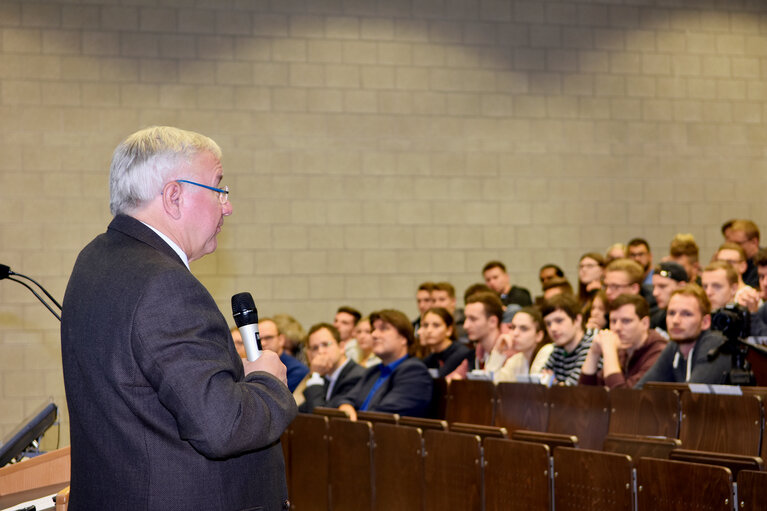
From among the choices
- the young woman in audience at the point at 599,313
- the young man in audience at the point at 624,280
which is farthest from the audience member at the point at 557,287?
the young woman in audience at the point at 599,313

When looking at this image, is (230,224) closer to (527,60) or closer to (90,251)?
(527,60)

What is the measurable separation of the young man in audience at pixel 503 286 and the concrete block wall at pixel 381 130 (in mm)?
649

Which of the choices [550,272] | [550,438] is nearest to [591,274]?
[550,272]

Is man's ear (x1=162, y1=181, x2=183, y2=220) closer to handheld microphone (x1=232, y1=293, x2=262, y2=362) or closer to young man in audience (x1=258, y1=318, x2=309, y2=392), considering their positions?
handheld microphone (x1=232, y1=293, x2=262, y2=362)

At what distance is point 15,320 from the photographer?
7.48m

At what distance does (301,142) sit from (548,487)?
535 centimetres

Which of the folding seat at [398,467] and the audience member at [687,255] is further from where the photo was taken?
the audience member at [687,255]

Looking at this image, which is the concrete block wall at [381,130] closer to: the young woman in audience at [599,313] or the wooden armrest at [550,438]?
the young woman in audience at [599,313]

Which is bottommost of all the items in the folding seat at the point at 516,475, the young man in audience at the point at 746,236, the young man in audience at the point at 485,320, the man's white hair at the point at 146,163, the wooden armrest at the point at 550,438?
the folding seat at the point at 516,475

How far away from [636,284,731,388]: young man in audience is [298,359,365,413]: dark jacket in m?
1.86

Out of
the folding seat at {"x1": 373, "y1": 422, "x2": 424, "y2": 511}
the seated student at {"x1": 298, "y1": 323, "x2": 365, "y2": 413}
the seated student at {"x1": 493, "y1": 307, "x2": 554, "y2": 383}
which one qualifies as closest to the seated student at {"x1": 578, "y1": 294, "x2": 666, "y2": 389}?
the seated student at {"x1": 493, "y1": 307, "x2": 554, "y2": 383}

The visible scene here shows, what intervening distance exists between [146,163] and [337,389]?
4.26m

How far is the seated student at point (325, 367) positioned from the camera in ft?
19.1

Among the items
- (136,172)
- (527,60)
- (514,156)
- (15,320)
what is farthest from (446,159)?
(136,172)
